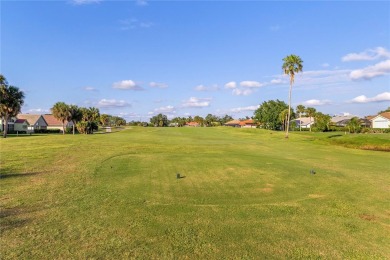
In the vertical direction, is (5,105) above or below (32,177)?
above

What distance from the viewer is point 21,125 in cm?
9200

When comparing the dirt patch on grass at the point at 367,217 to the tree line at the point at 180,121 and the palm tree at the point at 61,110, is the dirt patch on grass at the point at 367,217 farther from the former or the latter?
the tree line at the point at 180,121

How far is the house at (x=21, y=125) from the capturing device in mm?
91312

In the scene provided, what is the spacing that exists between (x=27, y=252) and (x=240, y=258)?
399 centimetres

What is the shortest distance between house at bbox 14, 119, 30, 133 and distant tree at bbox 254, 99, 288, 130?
8502 cm

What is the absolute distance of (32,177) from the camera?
41.9 ft

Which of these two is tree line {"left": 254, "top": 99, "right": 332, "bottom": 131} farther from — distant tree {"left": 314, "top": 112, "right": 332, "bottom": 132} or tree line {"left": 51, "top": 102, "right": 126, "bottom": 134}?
tree line {"left": 51, "top": 102, "right": 126, "bottom": 134}

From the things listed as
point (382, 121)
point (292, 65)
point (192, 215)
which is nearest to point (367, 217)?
point (192, 215)

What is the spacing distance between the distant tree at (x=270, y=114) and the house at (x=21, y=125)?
8502 cm

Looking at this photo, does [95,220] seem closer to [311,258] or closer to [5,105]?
[311,258]

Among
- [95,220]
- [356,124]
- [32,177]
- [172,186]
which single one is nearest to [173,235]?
[95,220]

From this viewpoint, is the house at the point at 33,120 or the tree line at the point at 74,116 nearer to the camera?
the tree line at the point at 74,116

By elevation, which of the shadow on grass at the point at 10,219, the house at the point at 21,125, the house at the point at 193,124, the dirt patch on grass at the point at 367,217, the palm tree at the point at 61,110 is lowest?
the shadow on grass at the point at 10,219

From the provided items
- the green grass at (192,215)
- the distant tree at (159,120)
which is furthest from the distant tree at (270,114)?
the green grass at (192,215)
